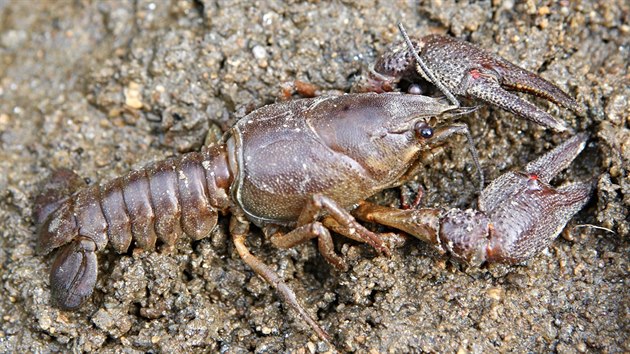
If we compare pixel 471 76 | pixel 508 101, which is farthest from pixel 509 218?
pixel 471 76

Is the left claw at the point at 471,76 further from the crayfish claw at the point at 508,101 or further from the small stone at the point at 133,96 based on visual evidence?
the small stone at the point at 133,96

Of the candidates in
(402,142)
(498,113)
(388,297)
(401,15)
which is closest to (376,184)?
(402,142)

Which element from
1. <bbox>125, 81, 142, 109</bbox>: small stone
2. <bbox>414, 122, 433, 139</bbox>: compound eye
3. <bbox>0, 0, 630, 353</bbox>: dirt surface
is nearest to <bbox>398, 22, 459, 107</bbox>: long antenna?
<bbox>414, 122, 433, 139</bbox>: compound eye

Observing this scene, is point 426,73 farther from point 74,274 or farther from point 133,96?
point 74,274

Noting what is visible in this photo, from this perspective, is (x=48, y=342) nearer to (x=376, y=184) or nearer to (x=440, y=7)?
(x=376, y=184)

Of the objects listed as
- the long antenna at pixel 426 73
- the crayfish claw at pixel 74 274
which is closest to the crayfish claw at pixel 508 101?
the long antenna at pixel 426 73
